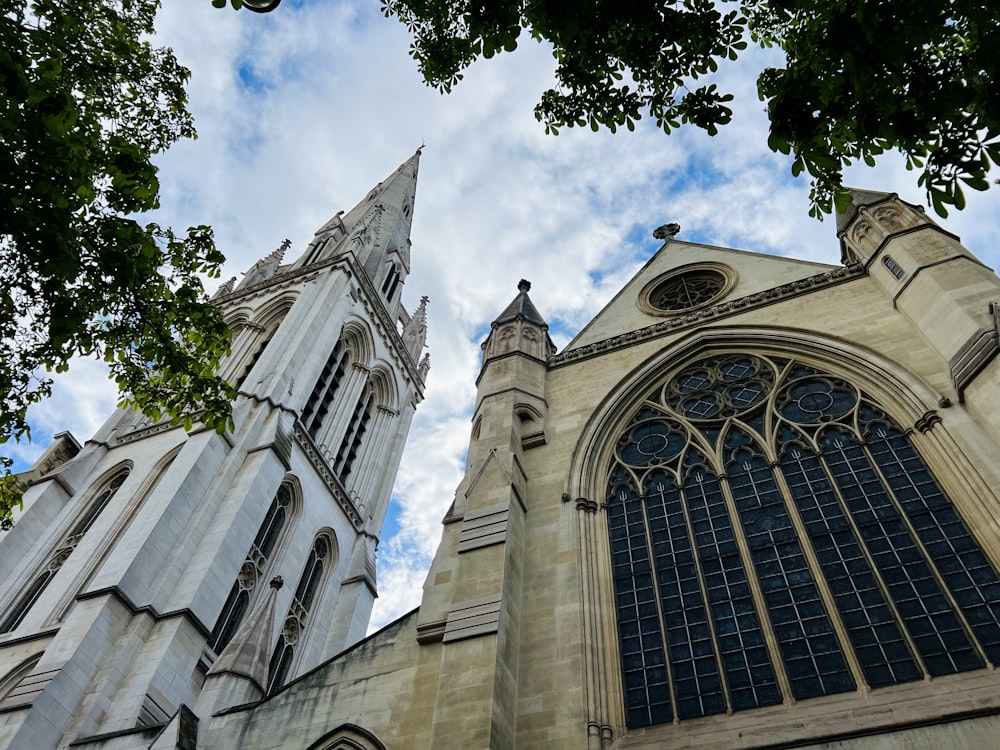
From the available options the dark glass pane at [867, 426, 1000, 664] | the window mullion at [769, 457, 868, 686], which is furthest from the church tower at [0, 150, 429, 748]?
the dark glass pane at [867, 426, 1000, 664]

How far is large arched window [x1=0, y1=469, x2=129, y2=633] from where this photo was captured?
17953 millimetres

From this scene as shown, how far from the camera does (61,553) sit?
1970 cm

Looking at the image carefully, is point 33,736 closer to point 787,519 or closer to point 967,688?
point 787,519

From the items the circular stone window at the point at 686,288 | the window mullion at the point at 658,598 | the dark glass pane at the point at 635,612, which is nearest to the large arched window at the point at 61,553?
the dark glass pane at the point at 635,612

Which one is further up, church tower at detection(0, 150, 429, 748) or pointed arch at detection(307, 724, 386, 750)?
church tower at detection(0, 150, 429, 748)

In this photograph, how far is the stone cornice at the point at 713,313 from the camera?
12.9m

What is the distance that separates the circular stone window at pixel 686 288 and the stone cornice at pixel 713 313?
102 centimetres

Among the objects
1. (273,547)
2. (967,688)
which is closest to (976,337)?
(967,688)

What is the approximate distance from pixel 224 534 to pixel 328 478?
7.01 m

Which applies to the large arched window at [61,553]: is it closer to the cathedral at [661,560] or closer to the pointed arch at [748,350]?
the cathedral at [661,560]

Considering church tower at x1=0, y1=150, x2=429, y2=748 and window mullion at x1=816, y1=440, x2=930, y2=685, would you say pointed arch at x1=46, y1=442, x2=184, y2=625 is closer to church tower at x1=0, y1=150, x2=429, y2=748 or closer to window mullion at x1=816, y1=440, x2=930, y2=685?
church tower at x1=0, y1=150, x2=429, y2=748

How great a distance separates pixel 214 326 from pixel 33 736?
9824mm

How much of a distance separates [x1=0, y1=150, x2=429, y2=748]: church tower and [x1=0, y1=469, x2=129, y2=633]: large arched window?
6 centimetres

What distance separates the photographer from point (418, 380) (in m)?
34.2
